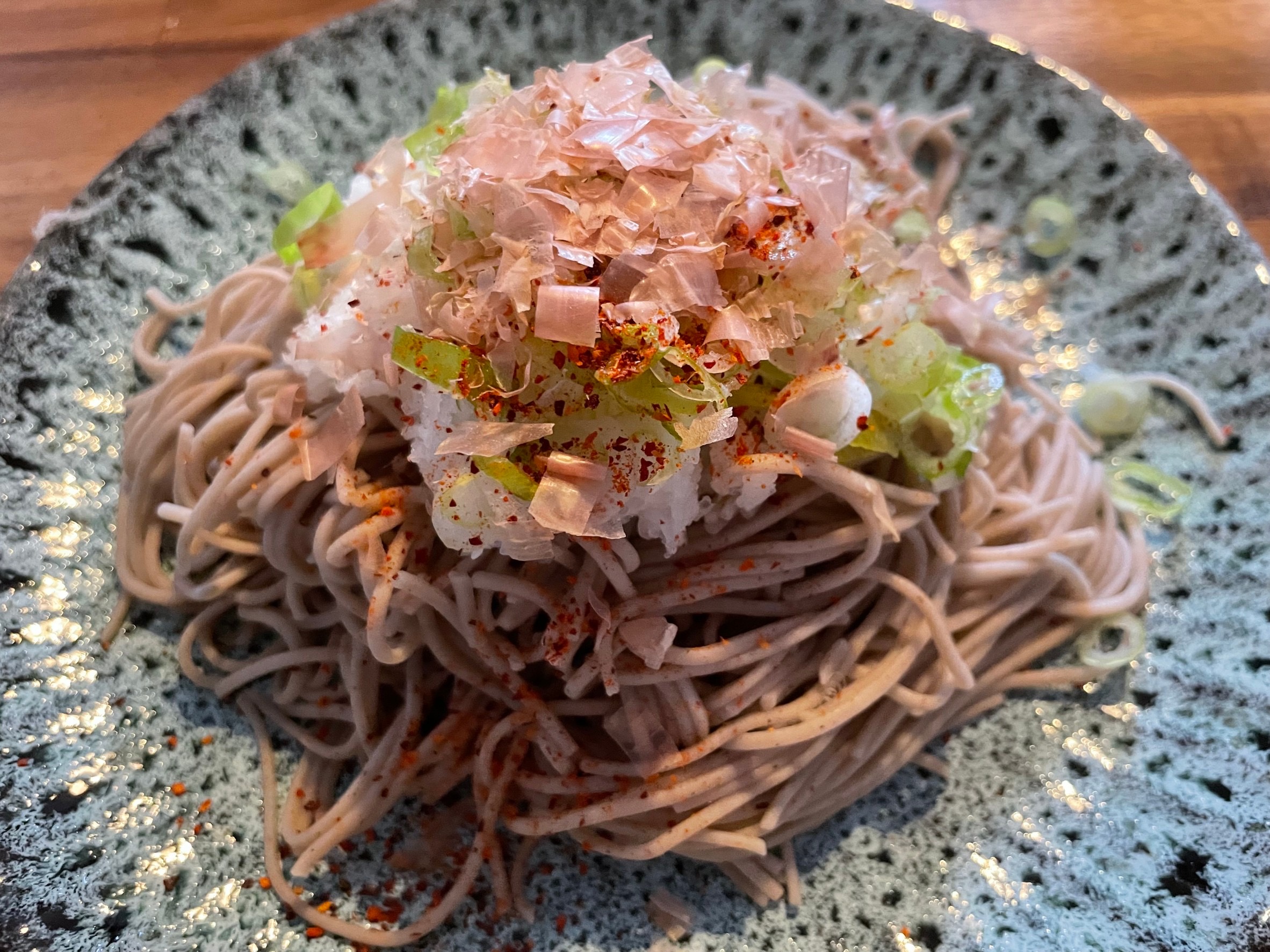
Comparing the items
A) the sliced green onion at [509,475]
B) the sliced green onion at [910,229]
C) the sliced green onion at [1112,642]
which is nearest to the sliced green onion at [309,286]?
the sliced green onion at [509,475]

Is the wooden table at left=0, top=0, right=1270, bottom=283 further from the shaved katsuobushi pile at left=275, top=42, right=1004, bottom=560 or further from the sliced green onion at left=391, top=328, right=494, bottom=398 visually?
the sliced green onion at left=391, top=328, right=494, bottom=398

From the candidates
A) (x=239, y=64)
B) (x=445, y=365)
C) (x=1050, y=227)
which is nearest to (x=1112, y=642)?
(x=1050, y=227)

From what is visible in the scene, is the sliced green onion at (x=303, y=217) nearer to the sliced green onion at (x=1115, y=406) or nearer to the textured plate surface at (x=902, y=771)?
the textured plate surface at (x=902, y=771)

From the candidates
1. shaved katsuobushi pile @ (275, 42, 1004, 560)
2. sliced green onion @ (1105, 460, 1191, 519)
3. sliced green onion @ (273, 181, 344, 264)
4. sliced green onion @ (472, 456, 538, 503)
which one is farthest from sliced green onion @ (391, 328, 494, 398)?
sliced green onion @ (1105, 460, 1191, 519)

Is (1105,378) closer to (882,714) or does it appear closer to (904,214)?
(904,214)

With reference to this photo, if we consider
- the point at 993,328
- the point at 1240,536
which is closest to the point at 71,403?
the point at 993,328

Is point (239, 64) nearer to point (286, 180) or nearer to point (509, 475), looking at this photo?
point (286, 180)
